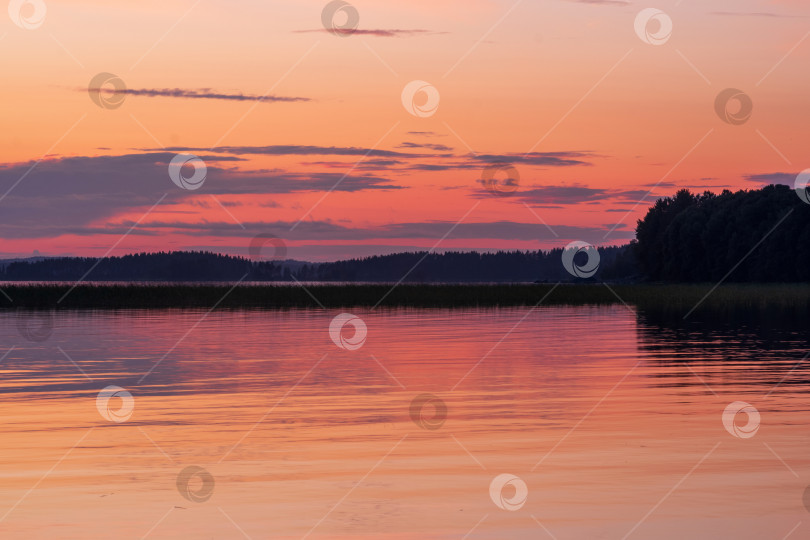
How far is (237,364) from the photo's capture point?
29.7 m

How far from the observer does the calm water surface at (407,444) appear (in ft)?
38.3

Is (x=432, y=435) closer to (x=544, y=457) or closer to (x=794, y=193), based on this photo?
(x=544, y=457)

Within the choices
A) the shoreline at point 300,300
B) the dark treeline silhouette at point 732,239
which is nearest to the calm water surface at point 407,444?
the shoreline at point 300,300

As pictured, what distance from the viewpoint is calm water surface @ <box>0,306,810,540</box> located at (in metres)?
11.7

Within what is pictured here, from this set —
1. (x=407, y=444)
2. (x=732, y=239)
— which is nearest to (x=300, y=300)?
(x=407, y=444)

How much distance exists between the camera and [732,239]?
13812 cm

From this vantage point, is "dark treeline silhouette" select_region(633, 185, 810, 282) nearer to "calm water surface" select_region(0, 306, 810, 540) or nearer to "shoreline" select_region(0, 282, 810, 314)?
"shoreline" select_region(0, 282, 810, 314)

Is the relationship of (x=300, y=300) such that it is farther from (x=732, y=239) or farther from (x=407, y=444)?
(x=732, y=239)

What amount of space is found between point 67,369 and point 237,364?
4608 mm

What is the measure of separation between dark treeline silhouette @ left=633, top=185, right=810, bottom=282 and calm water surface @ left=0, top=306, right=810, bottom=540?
10019cm

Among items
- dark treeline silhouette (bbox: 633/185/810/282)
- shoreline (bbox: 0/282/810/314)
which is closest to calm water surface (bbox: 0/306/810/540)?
shoreline (bbox: 0/282/810/314)

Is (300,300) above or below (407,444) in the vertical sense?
above

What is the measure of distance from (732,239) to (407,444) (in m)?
130

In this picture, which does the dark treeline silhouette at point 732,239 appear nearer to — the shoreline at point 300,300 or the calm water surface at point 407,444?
the shoreline at point 300,300
